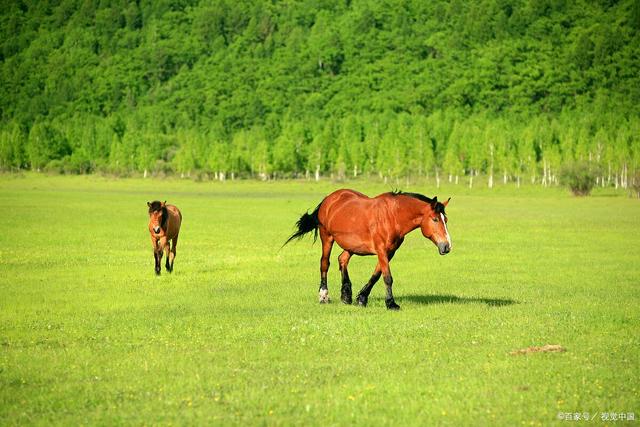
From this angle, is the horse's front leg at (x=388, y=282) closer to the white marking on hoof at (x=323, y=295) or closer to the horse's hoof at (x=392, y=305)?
the horse's hoof at (x=392, y=305)

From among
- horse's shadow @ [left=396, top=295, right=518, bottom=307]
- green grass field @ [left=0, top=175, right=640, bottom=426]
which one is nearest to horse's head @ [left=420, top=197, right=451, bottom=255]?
green grass field @ [left=0, top=175, right=640, bottom=426]

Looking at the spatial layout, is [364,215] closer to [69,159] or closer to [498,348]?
[498,348]

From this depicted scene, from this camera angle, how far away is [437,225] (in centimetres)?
1781

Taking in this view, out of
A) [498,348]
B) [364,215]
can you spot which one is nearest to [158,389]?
[498,348]

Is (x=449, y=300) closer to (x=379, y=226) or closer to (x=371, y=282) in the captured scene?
(x=371, y=282)

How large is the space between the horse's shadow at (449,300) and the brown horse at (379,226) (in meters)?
1.64

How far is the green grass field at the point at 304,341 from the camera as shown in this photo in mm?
10602

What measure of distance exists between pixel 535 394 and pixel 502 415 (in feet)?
3.30

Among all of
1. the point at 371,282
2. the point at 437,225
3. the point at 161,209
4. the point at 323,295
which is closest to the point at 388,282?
the point at 371,282

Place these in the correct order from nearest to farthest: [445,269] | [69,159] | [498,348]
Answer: [498,348]
[445,269]
[69,159]

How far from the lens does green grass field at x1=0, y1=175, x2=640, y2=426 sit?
34.8 feet

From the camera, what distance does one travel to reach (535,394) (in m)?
11.1

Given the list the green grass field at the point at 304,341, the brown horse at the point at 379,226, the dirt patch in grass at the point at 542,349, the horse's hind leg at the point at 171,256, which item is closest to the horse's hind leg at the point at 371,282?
the brown horse at the point at 379,226

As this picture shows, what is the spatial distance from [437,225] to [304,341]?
4.70 metres
